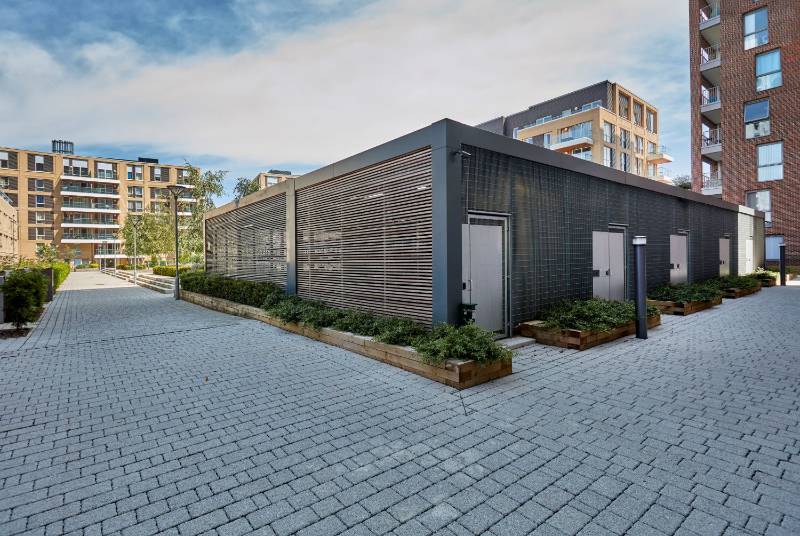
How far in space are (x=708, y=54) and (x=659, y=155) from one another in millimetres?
24071

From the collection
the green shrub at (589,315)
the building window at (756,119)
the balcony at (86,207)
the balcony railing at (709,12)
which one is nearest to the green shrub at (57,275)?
the green shrub at (589,315)

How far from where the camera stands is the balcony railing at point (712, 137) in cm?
2912

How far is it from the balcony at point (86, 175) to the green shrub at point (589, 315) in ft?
257

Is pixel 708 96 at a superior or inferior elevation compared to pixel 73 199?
superior

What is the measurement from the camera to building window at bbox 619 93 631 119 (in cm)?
4734

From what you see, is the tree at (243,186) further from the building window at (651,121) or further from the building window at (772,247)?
the building window at (651,121)

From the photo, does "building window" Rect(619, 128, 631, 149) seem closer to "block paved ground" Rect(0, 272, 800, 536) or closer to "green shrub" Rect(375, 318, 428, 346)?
"block paved ground" Rect(0, 272, 800, 536)

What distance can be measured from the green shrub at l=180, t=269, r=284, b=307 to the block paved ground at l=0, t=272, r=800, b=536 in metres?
4.70

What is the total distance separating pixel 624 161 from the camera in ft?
157

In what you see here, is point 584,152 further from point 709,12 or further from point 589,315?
point 589,315

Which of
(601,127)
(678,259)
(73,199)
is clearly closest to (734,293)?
(678,259)

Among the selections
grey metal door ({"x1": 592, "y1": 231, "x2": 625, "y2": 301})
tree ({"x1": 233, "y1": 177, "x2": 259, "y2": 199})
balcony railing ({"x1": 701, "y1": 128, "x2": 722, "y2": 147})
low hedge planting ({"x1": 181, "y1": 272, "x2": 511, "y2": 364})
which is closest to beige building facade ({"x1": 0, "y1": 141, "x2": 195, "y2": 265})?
tree ({"x1": 233, "y1": 177, "x2": 259, "y2": 199})

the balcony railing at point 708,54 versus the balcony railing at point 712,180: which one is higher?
the balcony railing at point 708,54

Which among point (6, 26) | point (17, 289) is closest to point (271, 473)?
point (17, 289)
